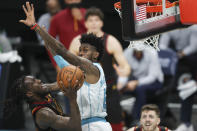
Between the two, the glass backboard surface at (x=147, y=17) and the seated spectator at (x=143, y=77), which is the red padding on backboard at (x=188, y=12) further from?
the seated spectator at (x=143, y=77)

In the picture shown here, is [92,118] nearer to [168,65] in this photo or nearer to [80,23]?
[80,23]

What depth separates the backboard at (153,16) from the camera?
5.52 metres

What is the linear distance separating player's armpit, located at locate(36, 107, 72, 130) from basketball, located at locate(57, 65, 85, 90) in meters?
0.42

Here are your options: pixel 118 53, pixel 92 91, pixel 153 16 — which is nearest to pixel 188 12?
pixel 153 16

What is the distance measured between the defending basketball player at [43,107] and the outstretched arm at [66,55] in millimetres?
465

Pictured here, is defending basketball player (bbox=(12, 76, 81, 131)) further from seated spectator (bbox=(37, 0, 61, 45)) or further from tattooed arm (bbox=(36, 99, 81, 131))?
seated spectator (bbox=(37, 0, 61, 45))

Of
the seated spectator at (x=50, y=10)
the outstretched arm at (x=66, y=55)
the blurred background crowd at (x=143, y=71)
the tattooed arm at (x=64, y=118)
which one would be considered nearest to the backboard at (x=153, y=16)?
the outstretched arm at (x=66, y=55)

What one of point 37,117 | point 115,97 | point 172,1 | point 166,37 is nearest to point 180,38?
point 166,37

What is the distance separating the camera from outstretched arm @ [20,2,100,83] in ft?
18.0

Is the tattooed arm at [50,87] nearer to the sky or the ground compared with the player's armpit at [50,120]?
nearer to the sky

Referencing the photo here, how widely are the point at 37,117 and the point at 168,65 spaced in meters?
4.52

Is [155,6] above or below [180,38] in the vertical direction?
above

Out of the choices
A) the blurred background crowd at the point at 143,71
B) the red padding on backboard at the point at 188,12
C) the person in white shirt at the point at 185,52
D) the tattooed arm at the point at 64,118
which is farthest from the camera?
the person in white shirt at the point at 185,52

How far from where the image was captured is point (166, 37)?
10.2m
